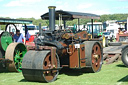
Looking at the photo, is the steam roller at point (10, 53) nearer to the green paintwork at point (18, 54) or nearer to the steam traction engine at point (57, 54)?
the green paintwork at point (18, 54)

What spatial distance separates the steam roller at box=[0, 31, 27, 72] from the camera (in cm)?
796

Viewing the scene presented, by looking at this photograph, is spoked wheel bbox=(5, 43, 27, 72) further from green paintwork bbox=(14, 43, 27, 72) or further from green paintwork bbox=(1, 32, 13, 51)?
green paintwork bbox=(1, 32, 13, 51)

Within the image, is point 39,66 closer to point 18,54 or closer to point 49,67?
point 49,67

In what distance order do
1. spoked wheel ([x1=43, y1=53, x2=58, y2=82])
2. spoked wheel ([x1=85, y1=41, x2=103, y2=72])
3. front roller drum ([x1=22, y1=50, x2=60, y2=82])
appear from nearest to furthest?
1. front roller drum ([x1=22, y1=50, x2=60, y2=82])
2. spoked wheel ([x1=43, y1=53, x2=58, y2=82])
3. spoked wheel ([x1=85, y1=41, x2=103, y2=72])

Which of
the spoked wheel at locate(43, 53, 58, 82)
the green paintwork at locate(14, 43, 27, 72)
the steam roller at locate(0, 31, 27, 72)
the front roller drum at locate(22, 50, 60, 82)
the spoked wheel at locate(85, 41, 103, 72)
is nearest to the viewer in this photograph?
the front roller drum at locate(22, 50, 60, 82)

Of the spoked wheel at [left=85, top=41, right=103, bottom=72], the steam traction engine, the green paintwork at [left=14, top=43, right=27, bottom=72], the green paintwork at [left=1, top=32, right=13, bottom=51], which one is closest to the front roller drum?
the steam traction engine

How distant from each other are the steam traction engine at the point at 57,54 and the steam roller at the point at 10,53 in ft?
4.88

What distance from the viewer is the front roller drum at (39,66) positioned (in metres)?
5.96

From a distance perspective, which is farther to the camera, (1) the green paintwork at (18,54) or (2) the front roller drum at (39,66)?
(1) the green paintwork at (18,54)

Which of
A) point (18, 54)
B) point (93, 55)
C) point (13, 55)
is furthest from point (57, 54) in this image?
point (18, 54)

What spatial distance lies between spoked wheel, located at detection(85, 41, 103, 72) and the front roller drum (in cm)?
145

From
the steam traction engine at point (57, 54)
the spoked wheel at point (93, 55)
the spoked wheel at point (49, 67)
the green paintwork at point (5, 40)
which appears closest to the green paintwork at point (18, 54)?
the green paintwork at point (5, 40)

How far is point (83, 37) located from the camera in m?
8.02

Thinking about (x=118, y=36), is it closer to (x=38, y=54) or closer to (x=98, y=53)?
(x=98, y=53)
